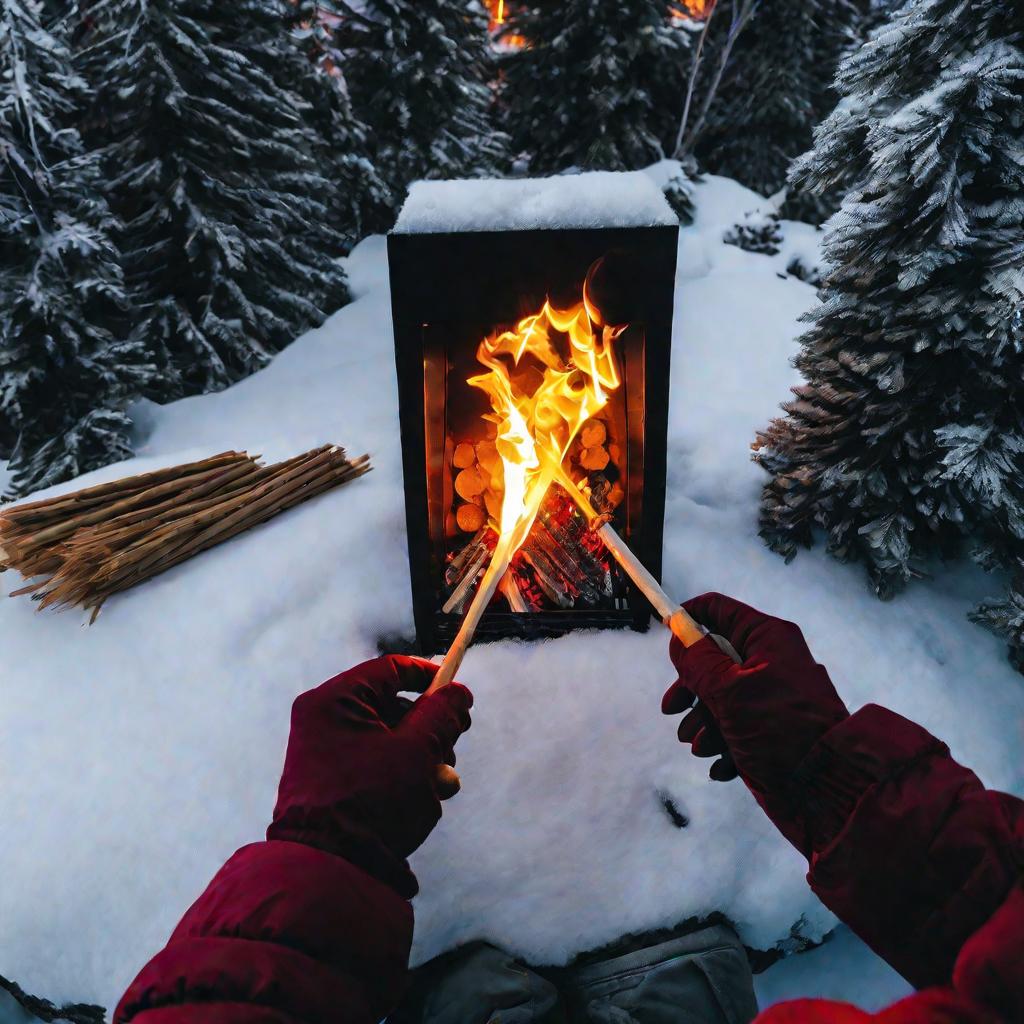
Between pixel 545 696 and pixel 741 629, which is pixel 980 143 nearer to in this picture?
pixel 741 629

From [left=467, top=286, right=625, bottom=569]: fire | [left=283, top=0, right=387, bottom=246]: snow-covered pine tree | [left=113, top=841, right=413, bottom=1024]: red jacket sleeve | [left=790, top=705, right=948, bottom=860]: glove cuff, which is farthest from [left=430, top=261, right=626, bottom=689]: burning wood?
[left=283, top=0, right=387, bottom=246]: snow-covered pine tree

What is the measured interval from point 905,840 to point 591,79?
13035mm

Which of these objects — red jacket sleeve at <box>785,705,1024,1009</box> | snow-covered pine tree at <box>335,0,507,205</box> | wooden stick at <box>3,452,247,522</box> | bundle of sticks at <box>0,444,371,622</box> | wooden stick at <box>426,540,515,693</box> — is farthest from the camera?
snow-covered pine tree at <box>335,0,507,205</box>

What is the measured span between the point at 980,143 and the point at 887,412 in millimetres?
1132

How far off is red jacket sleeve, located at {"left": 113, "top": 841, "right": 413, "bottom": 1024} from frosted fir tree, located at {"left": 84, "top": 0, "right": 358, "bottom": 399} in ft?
19.9

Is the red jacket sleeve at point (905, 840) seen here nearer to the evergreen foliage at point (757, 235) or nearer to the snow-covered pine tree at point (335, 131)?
the snow-covered pine tree at point (335, 131)

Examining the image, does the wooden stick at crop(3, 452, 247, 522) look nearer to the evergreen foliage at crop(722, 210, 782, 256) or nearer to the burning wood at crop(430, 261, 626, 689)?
the burning wood at crop(430, 261, 626, 689)

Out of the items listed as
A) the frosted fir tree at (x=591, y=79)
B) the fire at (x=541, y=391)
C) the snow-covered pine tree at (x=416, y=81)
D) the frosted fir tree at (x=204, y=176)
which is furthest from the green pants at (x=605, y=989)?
the frosted fir tree at (x=591, y=79)

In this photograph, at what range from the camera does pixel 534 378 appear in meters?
2.87

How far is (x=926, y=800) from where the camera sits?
1.44 m

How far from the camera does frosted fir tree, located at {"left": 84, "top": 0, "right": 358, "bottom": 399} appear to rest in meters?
6.08

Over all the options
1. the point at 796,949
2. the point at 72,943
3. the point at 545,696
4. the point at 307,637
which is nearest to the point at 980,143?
the point at 545,696

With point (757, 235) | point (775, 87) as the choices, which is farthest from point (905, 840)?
point (775, 87)

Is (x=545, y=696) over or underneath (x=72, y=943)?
over
